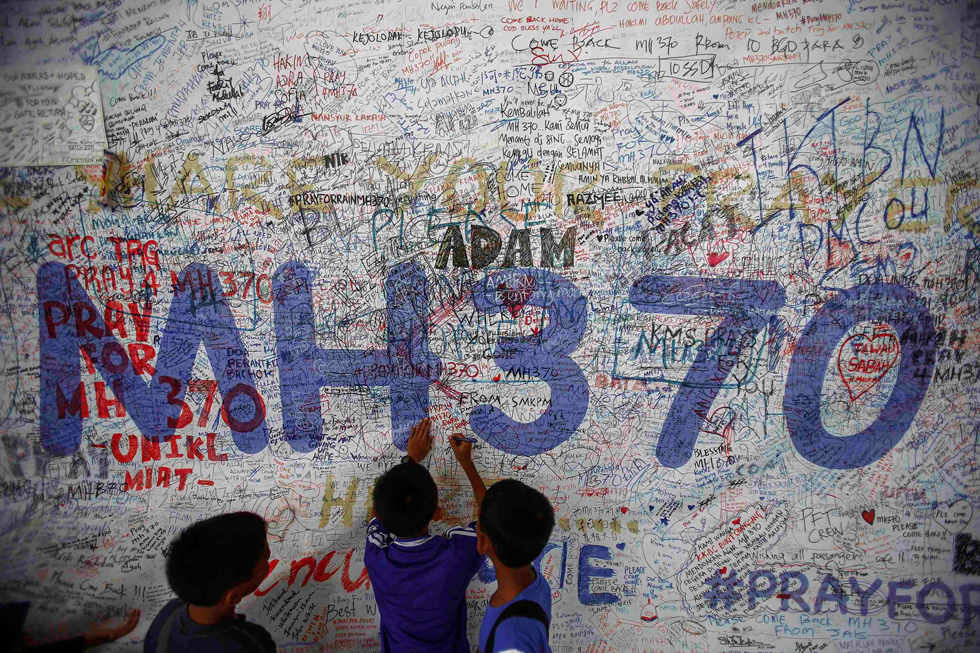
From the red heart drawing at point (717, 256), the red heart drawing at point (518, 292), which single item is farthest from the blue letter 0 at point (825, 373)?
the red heart drawing at point (518, 292)

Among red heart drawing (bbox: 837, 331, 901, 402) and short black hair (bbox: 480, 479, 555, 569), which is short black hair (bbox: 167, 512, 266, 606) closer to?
short black hair (bbox: 480, 479, 555, 569)

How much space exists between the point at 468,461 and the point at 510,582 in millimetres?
799

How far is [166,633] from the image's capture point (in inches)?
76.4

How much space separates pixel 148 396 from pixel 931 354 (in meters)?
4.87

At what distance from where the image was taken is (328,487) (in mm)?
2930

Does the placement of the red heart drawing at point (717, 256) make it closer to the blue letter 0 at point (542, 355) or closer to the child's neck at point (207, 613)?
the blue letter 0 at point (542, 355)

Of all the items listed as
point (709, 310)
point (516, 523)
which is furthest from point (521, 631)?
point (709, 310)

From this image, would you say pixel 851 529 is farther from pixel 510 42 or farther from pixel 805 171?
pixel 510 42

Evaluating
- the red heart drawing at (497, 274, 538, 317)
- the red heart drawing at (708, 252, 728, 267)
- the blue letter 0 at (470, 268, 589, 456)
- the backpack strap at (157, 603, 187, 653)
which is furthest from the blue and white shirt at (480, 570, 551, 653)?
the red heart drawing at (708, 252, 728, 267)

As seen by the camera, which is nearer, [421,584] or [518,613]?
[518,613]

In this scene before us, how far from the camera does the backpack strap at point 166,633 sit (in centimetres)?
192

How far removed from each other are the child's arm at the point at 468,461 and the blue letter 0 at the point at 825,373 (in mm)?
1940

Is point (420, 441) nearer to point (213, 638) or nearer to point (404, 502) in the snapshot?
point (404, 502)

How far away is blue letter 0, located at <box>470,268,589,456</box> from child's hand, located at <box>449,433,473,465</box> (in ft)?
0.37
